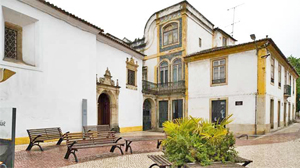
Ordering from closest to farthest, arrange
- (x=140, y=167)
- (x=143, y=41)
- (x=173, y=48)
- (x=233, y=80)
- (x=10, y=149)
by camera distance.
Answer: (x=10, y=149)
(x=140, y=167)
(x=233, y=80)
(x=173, y=48)
(x=143, y=41)

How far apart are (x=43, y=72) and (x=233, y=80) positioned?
11911 millimetres

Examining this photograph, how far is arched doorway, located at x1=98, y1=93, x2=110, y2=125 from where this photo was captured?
13.5 meters

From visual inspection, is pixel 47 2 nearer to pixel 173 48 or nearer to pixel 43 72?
pixel 43 72

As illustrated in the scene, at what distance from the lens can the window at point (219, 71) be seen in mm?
14408

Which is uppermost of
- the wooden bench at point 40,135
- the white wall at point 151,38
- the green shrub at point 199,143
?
the white wall at point 151,38

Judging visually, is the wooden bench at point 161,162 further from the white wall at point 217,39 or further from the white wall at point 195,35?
the white wall at point 217,39

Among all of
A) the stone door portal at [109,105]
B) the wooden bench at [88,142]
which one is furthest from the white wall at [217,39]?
the wooden bench at [88,142]

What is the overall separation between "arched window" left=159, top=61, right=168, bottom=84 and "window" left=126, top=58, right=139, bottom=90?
10.7 ft

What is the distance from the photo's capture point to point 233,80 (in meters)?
13.8

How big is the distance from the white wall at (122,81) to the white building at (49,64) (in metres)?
0.09

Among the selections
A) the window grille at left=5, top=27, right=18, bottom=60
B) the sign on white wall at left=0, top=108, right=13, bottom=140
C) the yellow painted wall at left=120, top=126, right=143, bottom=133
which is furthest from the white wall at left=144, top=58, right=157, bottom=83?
the sign on white wall at left=0, top=108, right=13, bottom=140

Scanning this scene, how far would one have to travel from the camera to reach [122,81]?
14.0m

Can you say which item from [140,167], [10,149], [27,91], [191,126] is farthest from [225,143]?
[27,91]

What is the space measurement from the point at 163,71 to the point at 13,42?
11832 mm
